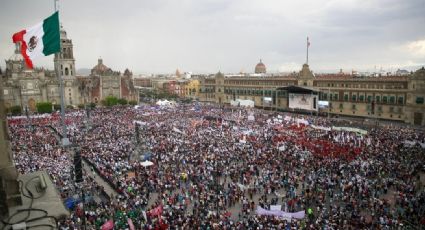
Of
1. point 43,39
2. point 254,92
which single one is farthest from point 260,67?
point 43,39

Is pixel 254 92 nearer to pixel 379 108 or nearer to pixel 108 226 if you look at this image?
pixel 379 108

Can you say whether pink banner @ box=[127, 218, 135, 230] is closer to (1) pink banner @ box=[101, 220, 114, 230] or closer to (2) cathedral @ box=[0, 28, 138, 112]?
(1) pink banner @ box=[101, 220, 114, 230]

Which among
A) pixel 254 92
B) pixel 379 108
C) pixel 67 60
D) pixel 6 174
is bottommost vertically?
pixel 379 108

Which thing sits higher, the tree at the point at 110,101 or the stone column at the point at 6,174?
the stone column at the point at 6,174

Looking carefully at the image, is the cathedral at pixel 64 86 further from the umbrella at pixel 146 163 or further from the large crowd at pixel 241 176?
the umbrella at pixel 146 163

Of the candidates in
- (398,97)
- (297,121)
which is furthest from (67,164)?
(398,97)

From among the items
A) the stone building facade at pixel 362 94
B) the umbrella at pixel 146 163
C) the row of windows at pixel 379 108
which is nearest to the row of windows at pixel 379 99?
the stone building facade at pixel 362 94
